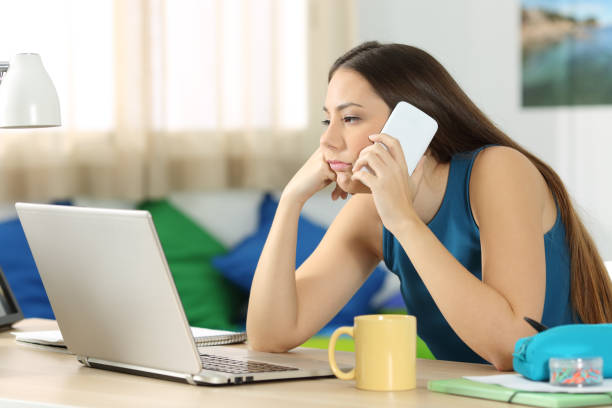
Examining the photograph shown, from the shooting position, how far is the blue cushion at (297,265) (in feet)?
10.4

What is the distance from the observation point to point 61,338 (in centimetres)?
147

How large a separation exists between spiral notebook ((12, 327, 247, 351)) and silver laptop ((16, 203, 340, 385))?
15 cm

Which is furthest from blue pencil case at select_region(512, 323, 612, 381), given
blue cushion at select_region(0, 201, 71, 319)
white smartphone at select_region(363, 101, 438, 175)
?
blue cushion at select_region(0, 201, 71, 319)

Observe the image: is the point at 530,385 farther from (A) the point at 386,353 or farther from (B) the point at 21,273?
(B) the point at 21,273

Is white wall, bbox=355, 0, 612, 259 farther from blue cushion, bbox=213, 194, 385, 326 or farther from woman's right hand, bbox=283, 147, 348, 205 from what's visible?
woman's right hand, bbox=283, 147, 348, 205

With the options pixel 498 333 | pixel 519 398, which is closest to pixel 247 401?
pixel 519 398

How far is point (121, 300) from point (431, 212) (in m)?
0.64

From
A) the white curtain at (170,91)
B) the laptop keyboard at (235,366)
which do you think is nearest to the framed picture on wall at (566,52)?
the white curtain at (170,91)

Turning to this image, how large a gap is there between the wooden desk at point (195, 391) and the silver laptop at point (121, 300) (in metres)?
0.02

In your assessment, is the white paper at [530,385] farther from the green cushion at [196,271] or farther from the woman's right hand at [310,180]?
the green cushion at [196,271]

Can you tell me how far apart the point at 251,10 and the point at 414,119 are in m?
2.19

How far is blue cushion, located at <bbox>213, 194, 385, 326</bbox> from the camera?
3162 mm

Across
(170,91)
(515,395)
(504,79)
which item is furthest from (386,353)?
(504,79)

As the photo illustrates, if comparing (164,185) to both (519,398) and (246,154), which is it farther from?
(519,398)
